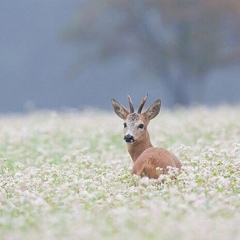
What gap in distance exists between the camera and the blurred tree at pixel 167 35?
1603 inches

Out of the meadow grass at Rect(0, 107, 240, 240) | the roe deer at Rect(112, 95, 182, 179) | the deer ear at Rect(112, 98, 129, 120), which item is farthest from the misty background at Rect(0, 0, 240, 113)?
the roe deer at Rect(112, 95, 182, 179)

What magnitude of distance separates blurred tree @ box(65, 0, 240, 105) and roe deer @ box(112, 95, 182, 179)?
27.5 metres

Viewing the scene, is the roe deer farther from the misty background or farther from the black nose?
the misty background

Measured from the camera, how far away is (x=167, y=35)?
4484cm

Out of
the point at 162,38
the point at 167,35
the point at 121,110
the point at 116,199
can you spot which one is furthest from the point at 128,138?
the point at 167,35

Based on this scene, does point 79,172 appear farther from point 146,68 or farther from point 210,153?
point 146,68

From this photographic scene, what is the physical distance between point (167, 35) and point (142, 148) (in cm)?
3271

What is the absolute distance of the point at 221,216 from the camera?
8703mm

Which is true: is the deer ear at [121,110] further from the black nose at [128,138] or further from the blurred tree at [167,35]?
the blurred tree at [167,35]

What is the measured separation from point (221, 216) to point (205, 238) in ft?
4.66

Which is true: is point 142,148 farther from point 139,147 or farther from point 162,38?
point 162,38

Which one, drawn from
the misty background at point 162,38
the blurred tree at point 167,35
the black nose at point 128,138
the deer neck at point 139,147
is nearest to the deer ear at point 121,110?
the deer neck at point 139,147

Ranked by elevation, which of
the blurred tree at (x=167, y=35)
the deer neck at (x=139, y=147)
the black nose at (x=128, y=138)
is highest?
the blurred tree at (x=167, y=35)

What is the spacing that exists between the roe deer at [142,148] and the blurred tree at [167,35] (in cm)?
2750
